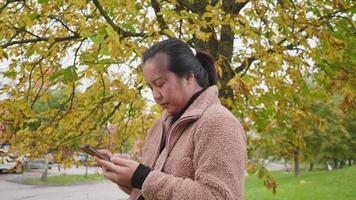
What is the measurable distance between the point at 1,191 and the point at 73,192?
256 centimetres

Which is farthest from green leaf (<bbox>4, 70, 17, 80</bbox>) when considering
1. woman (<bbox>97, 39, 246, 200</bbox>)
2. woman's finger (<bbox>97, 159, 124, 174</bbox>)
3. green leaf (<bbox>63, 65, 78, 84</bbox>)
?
woman's finger (<bbox>97, 159, 124, 174</bbox>)

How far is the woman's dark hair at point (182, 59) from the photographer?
1704 millimetres

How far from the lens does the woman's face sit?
1.69m

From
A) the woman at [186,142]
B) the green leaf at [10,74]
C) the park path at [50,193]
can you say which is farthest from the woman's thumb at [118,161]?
the park path at [50,193]

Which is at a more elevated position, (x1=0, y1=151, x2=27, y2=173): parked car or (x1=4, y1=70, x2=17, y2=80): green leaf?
(x1=4, y1=70, x2=17, y2=80): green leaf

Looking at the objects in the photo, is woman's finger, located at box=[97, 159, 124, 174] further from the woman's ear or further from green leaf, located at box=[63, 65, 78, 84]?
green leaf, located at box=[63, 65, 78, 84]

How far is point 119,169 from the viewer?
5.26ft

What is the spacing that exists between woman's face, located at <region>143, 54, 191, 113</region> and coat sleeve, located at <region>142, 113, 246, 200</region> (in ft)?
0.61

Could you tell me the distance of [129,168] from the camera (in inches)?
63.4

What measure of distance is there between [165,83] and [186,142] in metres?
0.24

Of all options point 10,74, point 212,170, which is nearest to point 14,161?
point 10,74

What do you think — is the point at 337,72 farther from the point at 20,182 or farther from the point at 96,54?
the point at 20,182

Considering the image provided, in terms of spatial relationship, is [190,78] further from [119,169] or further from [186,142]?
[119,169]

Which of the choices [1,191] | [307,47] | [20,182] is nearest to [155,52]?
[307,47]
